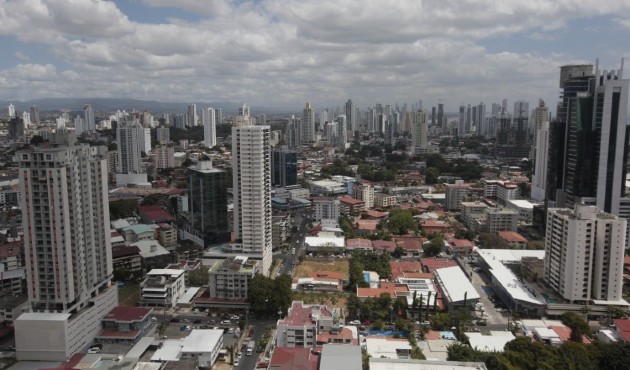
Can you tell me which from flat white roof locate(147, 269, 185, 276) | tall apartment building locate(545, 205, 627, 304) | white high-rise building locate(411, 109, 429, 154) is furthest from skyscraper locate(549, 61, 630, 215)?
white high-rise building locate(411, 109, 429, 154)

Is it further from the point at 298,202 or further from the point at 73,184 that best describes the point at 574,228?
the point at 298,202

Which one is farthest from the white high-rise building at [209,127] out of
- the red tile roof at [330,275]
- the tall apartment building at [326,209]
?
the red tile roof at [330,275]

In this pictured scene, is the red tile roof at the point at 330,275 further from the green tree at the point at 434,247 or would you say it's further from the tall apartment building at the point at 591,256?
the tall apartment building at the point at 591,256

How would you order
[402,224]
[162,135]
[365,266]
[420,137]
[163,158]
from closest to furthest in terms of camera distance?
[365,266] < [402,224] < [163,158] < [420,137] < [162,135]

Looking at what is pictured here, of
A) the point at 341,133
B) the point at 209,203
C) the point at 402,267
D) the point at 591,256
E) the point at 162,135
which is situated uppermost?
the point at 341,133

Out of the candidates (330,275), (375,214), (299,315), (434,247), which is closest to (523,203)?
(375,214)

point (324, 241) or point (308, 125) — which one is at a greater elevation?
point (308, 125)

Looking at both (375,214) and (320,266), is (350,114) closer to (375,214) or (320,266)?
(375,214)
